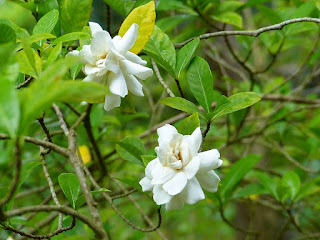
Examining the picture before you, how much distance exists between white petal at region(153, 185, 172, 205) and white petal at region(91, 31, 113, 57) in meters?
0.24

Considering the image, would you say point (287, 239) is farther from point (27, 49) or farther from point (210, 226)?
point (27, 49)

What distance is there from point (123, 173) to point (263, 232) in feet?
2.88

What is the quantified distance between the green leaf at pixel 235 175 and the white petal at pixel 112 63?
56 centimetres

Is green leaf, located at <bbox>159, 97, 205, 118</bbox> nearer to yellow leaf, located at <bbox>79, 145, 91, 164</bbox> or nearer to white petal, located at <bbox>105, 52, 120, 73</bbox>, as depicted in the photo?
white petal, located at <bbox>105, 52, 120, 73</bbox>

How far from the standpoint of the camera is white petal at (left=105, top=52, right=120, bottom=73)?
645 millimetres

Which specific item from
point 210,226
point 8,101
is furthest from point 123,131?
point 210,226

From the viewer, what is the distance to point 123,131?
1843 millimetres

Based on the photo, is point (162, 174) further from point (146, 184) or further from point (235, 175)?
point (235, 175)

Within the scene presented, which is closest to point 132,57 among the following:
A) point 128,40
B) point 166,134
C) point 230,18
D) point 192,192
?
point 128,40

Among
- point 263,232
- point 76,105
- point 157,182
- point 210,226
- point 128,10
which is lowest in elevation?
point 210,226

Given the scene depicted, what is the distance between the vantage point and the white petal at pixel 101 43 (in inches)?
25.4

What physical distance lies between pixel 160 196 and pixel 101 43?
0.86 feet

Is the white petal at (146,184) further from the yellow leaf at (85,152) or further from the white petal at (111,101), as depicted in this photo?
the yellow leaf at (85,152)

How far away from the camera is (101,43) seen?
65cm
